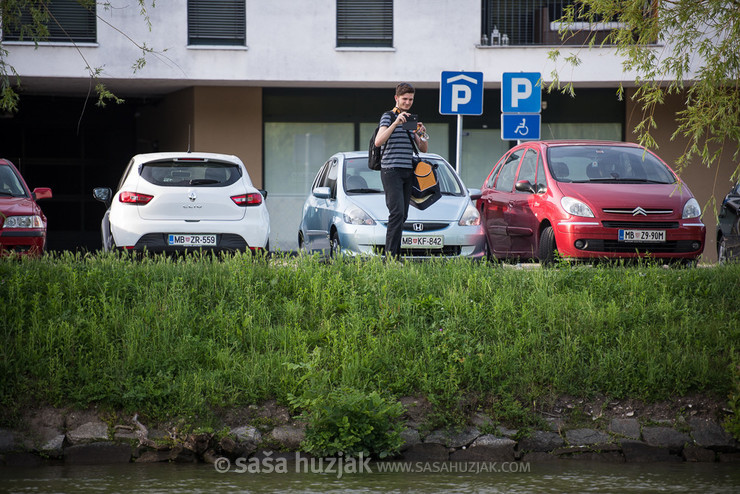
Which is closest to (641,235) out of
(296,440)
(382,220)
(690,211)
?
(690,211)

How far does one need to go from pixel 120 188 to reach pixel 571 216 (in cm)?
564

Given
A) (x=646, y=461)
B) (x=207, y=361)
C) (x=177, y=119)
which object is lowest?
(x=646, y=461)

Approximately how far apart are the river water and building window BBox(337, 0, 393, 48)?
16330mm

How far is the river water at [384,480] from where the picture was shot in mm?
6531

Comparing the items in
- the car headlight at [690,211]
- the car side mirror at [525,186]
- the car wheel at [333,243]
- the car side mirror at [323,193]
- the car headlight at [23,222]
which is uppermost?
the car side mirror at [525,186]

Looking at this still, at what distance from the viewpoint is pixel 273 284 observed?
32.0 feet

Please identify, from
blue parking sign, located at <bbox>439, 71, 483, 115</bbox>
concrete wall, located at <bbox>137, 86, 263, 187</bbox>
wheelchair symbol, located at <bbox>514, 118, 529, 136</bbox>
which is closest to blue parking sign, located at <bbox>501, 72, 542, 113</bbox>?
wheelchair symbol, located at <bbox>514, 118, 529, 136</bbox>

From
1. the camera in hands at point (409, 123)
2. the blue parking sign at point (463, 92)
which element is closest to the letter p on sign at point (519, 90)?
the blue parking sign at point (463, 92)

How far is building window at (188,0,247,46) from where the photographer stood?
72.9ft

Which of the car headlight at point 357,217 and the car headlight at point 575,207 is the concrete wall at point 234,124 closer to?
the car headlight at point 357,217

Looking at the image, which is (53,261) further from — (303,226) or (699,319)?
(699,319)

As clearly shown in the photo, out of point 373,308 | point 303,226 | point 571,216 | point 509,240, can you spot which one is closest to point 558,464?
point 373,308

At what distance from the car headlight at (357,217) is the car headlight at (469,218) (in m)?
1.13

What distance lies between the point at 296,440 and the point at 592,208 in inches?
240
